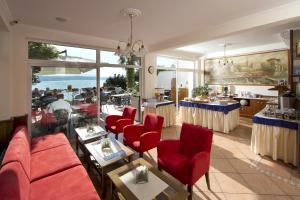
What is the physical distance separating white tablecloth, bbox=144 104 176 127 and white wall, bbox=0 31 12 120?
3612mm

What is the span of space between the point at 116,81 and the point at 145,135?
9.46 feet

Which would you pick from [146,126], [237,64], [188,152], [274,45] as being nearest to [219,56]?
[237,64]

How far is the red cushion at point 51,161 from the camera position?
233 centimetres

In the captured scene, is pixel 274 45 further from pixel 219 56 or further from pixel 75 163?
pixel 75 163

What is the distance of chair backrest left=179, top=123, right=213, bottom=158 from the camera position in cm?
257

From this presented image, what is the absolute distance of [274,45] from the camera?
646cm

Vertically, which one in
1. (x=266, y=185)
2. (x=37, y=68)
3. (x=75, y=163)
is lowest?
(x=266, y=185)

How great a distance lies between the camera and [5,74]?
3.52 metres

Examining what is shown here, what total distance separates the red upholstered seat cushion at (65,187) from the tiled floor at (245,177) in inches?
60.1

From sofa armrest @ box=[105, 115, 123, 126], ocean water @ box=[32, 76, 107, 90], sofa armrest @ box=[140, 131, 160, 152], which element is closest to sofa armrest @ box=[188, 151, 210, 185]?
sofa armrest @ box=[140, 131, 160, 152]

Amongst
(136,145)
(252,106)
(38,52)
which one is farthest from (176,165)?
(252,106)

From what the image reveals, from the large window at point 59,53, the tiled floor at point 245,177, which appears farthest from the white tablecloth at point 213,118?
the large window at point 59,53

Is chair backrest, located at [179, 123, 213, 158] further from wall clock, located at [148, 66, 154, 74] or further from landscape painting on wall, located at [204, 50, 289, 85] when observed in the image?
landscape painting on wall, located at [204, 50, 289, 85]

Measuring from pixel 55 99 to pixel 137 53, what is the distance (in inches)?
111
